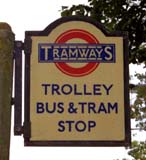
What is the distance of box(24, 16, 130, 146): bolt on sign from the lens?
477 cm

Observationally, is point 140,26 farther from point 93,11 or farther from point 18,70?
point 18,70

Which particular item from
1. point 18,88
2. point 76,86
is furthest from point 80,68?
point 18,88

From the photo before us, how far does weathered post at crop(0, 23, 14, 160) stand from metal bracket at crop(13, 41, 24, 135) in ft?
0.38

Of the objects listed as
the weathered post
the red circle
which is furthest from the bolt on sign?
the weathered post

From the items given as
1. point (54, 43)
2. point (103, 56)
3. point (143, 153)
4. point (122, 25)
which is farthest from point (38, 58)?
point (143, 153)

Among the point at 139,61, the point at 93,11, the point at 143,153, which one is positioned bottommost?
the point at 143,153

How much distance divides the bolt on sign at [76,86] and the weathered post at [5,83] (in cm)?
23

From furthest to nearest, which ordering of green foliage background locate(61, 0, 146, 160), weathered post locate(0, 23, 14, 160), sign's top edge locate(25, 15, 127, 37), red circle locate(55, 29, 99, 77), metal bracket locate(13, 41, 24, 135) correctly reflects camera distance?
green foliage background locate(61, 0, 146, 160) → sign's top edge locate(25, 15, 127, 37) → red circle locate(55, 29, 99, 77) → metal bracket locate(13, 41, 24, 135) → weathered post locate(0, 23, 14, 160)

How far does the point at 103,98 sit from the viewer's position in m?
4.84

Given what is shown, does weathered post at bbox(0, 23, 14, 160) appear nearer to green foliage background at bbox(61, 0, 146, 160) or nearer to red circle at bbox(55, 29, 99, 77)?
red circle at bbox(55, 29, 99, 77)

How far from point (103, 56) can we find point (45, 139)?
831 millimetres

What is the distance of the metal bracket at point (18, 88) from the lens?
4746mm

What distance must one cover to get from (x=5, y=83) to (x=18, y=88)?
0.73 ft

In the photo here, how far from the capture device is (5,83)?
4.59m
